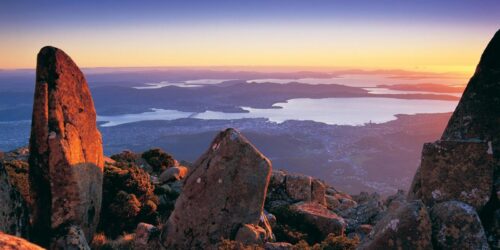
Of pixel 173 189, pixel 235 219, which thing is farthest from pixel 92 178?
pixel 173 189

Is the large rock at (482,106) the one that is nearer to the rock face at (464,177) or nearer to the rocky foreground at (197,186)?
the rocky foreground at (197,186)

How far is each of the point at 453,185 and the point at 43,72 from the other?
1517cm

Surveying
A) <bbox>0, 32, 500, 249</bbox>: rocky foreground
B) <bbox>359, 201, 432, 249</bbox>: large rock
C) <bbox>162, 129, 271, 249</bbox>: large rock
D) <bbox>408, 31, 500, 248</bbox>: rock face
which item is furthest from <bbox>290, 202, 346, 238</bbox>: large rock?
<bbox>359, 201, 432, 249</bbox>: large rock

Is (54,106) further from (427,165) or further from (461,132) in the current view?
(461,132)

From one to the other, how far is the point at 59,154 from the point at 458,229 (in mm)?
13436

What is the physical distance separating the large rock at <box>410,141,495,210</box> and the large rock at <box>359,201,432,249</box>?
5.33 feet

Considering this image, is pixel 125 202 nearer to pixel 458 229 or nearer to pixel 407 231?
pixel 407 231

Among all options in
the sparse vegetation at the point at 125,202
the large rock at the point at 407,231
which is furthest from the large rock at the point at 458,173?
the sparse vegetation at the point at 125,202

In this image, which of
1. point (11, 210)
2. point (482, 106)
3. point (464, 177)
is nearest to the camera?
point (464, 177)

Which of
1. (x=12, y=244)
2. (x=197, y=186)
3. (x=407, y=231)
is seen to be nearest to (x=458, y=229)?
(x=407, y=231)

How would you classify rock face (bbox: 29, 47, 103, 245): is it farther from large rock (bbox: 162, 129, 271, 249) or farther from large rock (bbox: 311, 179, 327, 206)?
large rock (bbox: 311, 179, 327, 206)

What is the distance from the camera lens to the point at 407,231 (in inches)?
345

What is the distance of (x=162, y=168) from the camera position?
32.1 meters

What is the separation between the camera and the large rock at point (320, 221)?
774 inches
